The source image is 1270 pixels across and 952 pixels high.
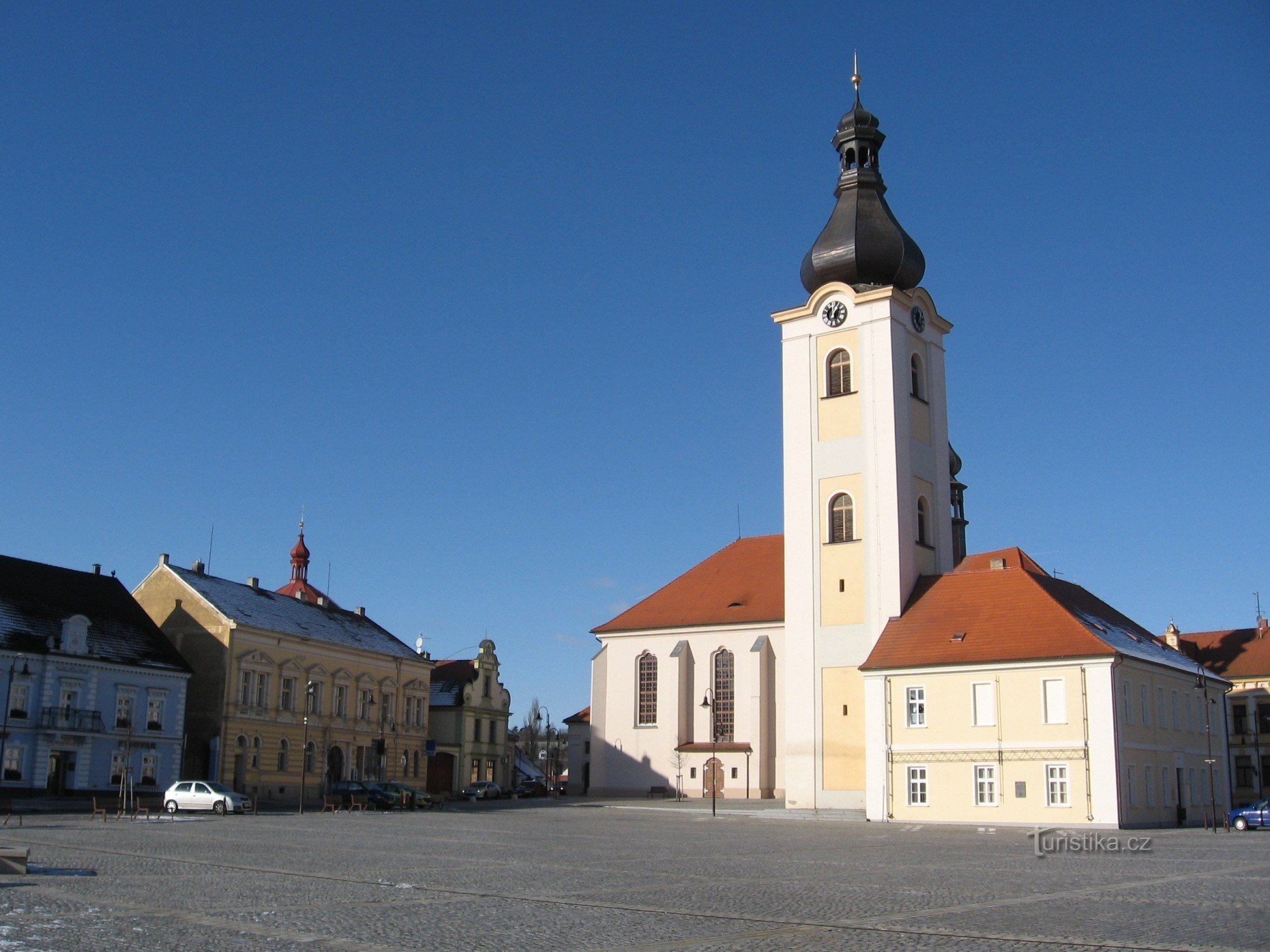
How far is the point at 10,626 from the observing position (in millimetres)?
46250

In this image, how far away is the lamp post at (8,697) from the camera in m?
44.2

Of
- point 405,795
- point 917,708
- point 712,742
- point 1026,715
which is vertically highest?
point 917,708

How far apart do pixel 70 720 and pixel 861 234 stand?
115 ft

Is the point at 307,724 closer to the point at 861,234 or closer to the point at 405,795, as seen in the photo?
the point at 405,795

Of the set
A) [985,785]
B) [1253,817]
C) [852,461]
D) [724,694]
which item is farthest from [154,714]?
[1253,817]

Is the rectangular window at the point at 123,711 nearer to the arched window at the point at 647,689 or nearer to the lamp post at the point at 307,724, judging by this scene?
the lamp post at the point at 307,724

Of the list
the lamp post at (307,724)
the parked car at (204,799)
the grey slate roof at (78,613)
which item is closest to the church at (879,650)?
the lamp post at (307,724)

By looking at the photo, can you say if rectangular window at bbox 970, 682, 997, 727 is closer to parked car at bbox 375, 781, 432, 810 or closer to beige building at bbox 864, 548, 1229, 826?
beige building at bbox 864, 548, 1229, 826

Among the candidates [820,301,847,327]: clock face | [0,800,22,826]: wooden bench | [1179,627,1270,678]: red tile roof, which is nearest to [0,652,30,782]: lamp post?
[0,800,22,826]: wooden bench

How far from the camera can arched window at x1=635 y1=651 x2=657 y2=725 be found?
5956 cm

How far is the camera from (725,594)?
59781 millimetres

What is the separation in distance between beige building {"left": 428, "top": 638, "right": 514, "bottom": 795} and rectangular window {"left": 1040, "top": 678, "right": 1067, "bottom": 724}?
127ft

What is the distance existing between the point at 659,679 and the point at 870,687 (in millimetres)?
18084

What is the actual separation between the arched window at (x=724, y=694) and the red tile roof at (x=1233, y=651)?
28.5 meters
